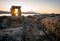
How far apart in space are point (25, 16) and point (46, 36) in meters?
3.96

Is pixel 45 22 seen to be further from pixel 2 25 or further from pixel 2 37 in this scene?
pixel 2 37

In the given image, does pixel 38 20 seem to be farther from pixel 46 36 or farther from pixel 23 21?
pixel 46 36

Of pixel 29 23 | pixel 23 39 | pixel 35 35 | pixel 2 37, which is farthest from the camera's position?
pixel 29 23

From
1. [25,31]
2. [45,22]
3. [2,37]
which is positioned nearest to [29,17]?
[45,22]

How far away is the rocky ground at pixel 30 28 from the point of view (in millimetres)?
10980

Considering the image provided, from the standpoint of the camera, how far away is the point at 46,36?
12180mm

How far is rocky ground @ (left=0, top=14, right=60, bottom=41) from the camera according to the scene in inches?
432

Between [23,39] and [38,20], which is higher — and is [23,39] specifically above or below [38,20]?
below

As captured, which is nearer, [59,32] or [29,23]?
[59,32]

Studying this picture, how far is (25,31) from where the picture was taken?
40.0 ft

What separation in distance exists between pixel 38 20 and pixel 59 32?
2.83m

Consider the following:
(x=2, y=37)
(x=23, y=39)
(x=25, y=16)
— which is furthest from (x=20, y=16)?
(x=2, y=37)

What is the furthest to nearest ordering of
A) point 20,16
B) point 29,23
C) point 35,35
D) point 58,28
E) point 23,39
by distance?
1. point 20,16
2. point 29,23
3. point 58,28
4. point 35,35
5. point 23,39

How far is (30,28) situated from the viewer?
12875mm
